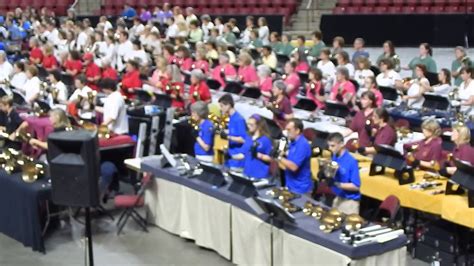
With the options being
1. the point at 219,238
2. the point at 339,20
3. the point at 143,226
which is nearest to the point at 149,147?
the point at 143,226

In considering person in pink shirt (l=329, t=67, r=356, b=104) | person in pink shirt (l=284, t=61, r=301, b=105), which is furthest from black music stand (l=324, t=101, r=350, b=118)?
person in pink shirt (l=284, t=61, r=301, b=105)

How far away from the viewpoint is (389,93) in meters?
15.1

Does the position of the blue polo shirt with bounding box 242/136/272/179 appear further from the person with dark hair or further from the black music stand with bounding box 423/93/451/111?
the black music stand with bounding box 423/93/451/111

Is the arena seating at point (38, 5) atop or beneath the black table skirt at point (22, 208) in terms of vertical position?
atop

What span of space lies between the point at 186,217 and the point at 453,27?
18920 millimetres

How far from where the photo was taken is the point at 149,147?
13.1 meters

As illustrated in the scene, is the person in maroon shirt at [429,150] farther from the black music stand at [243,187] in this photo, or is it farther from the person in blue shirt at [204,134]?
the person in blue shirt at [204,134]

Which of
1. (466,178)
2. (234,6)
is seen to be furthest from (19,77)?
(234,6)

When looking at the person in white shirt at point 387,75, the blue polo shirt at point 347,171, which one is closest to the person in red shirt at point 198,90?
the person in white shirt at point 387,75

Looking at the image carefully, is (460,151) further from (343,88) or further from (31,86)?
(31,86)

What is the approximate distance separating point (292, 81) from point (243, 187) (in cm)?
653

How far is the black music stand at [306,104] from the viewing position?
1441cm

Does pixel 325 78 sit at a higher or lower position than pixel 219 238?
higher

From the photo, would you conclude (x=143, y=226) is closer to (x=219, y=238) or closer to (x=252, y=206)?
(x=219, y=238)
